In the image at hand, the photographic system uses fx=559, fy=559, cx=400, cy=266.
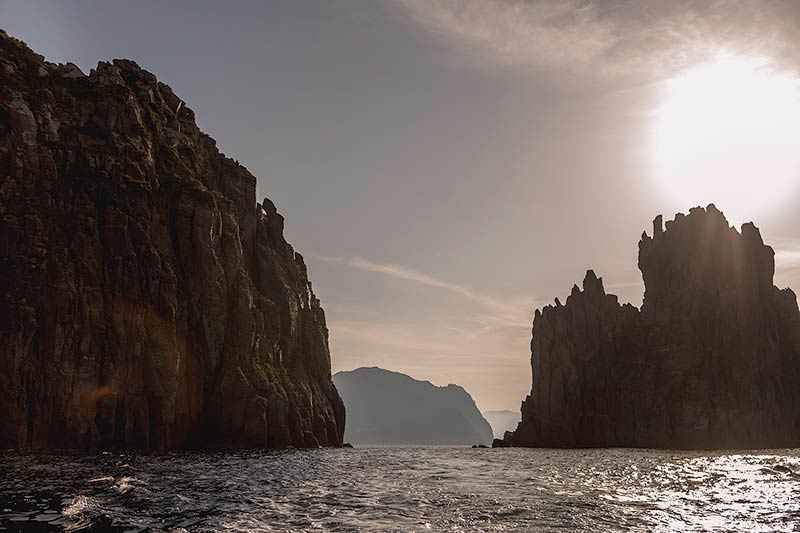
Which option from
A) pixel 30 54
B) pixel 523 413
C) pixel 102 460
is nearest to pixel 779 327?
pixel 523 413

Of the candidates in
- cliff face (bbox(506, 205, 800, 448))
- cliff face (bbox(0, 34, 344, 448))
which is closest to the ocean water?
cliff face (bbox(0, 34, 344, 448))

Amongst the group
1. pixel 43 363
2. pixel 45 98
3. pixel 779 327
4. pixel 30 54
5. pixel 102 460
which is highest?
pixel 30 54

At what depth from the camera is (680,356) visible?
526ft

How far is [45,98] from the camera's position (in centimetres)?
8100

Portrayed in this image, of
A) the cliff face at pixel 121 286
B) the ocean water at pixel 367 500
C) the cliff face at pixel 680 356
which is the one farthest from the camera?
the cliff face at pixel 680 356

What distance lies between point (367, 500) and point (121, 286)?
62.0 meters

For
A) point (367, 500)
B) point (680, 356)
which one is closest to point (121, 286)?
point (367, 500)

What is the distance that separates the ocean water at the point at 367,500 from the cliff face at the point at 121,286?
74.1ft

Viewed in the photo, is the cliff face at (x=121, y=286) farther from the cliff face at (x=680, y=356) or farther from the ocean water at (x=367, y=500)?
the cliff face at (x=680, y=356)

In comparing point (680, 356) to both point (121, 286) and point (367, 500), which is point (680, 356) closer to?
point (121, 286)

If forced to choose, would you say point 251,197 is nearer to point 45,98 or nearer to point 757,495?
point 45,98

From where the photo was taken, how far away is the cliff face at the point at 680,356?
153m

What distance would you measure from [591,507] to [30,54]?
95.6 m

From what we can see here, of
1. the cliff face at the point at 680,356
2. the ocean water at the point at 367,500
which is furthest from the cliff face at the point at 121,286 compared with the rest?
the cliff face at the point at 680,356
